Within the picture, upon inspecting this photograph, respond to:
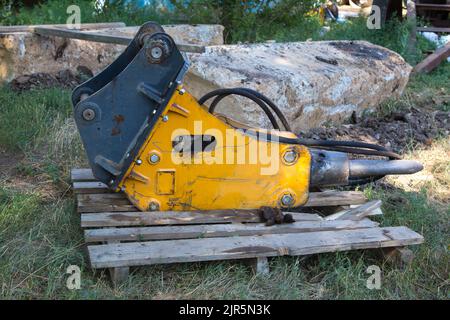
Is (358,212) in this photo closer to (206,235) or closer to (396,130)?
(206,235)

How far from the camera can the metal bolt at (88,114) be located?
9.89 ft

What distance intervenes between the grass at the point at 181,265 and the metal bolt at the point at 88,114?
24.3 inches

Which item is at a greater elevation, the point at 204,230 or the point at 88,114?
the point at 88,114

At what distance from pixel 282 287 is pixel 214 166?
709 mm

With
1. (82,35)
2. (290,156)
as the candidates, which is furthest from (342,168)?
(82,35)

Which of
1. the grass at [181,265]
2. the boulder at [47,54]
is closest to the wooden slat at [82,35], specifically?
the boulder at [47,54]

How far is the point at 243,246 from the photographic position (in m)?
2.96

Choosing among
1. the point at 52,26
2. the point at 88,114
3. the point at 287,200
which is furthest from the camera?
the point at 52,26

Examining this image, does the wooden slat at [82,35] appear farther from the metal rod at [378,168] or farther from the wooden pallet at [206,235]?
the metal rod at [378,168]

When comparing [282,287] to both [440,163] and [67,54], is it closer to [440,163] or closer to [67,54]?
[440,163]

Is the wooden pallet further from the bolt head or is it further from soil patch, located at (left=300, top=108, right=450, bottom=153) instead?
soil patch, located at (left=300, top=108, right=450, bottom=153)

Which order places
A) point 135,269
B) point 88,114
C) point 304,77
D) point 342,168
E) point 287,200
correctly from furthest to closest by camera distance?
1. point 304,77
2. point 342,168
3. point 287,200
4. point 88,114
5. point 135,269

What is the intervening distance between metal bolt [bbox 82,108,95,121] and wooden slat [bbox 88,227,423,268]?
2.00 ft

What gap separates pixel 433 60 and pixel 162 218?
18.3 feet
